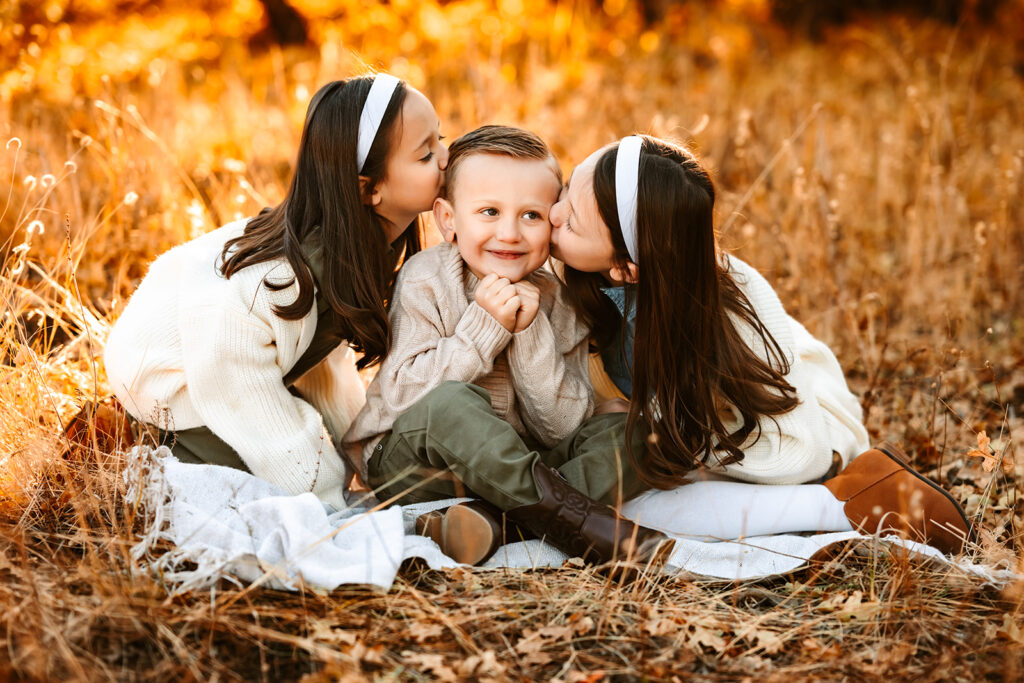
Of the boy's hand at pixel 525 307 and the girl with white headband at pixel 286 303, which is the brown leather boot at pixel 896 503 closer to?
the boy's hand at pixel 525 307

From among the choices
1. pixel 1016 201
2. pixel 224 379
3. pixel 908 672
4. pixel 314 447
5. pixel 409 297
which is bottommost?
pixel 908 672

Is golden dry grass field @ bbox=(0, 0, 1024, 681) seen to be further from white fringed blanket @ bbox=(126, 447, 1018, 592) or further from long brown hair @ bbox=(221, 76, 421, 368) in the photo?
long brown hair @ bbox=(221, 76, 421, 368)

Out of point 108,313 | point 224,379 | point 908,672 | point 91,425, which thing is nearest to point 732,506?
point 908,672

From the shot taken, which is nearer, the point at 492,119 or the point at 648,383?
the point at 648,383

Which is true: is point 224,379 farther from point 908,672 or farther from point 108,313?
point 908,672

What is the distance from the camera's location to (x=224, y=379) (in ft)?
8.31

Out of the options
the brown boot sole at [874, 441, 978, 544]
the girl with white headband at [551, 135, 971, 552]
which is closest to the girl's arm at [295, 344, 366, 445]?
the girl with white headband at [551, 135, 971, 552]

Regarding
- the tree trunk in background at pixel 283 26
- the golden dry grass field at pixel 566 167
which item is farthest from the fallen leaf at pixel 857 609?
the tree trunk in background at pixel 283 26

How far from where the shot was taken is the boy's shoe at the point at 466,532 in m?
2.43

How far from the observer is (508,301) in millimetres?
2580

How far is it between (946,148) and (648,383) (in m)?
3.93

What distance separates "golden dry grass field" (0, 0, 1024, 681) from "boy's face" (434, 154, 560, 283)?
739 millimetres

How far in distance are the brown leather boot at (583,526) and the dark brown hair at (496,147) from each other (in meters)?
0.93

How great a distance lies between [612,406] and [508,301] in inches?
24.3
